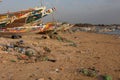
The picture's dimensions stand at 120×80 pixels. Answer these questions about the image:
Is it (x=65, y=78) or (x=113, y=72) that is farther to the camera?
(x=113, y=72)

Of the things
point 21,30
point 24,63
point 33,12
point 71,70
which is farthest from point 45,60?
point 33,12

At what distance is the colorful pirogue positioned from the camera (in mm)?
26881

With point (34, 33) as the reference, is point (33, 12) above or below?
above

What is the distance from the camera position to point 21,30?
2661cm

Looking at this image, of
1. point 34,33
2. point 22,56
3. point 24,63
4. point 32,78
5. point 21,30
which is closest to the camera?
point 32,78

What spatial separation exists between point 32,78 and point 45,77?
47 cm

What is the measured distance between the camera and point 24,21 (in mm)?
29031

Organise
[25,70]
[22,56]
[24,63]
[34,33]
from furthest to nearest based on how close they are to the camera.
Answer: [34,33], [22,56], [24,63], [25,70]

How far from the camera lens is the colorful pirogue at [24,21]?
1058 inches

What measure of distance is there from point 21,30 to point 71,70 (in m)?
15.7

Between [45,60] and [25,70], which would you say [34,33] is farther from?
[25,70]

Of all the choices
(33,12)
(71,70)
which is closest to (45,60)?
(71,70)

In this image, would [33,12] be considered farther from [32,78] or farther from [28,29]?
[32,78]

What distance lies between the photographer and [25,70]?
1134cm
